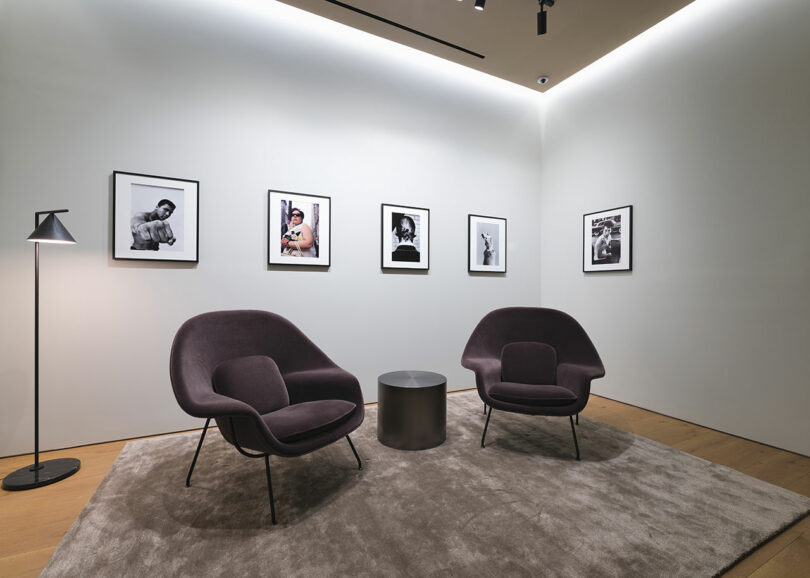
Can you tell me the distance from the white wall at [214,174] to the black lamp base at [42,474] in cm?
38

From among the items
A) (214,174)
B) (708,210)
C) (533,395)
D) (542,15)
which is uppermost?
(542,15)

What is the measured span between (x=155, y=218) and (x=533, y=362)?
3360mm

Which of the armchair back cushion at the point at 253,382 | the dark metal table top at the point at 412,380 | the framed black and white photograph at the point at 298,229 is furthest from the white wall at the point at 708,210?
the armchair back cushion at the point at 253,382

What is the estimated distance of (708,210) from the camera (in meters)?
3.42

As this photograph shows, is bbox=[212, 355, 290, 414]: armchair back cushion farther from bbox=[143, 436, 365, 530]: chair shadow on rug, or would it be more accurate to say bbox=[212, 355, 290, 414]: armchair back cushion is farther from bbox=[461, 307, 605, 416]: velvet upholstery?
bbox=[461, 307, 605, 416]: velvet upholstery

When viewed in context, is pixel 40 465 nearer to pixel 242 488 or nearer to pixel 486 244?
pixel 242 488

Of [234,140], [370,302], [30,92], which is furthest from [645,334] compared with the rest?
[30,92]

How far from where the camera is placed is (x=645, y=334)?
12.9ft

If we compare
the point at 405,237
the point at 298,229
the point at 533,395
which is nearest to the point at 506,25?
the point at 405,237

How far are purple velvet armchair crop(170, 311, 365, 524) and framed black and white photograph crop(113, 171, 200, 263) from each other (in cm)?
102

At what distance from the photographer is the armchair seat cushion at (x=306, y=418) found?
6.84 feet

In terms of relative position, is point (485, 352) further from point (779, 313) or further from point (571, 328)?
point (779, 313)

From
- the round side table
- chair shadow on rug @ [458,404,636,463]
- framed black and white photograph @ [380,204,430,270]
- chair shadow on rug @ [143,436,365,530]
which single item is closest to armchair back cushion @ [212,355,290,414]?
chair shadow on rug @ [143,436,365,530]

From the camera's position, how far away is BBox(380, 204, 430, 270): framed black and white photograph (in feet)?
13.4
